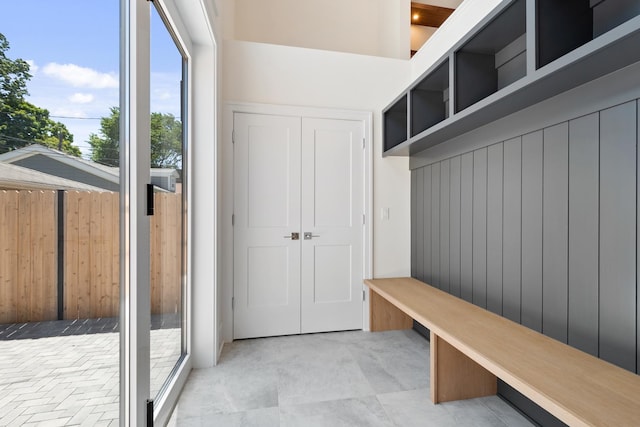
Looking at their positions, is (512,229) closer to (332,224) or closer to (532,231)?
(532,231)

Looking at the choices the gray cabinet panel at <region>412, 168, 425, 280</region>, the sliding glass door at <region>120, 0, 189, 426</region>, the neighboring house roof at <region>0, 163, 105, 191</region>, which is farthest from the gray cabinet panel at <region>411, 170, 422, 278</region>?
the neighboring house roof at <region>0, 163, 105, 191</region>

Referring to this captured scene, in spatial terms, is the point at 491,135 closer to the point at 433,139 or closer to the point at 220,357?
the point at 433,139

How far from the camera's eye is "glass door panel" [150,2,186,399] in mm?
1527

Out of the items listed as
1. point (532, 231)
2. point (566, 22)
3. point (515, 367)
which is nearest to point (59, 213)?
point (515, 367)

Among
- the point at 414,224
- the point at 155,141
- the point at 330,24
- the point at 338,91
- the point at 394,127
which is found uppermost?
the point at 330,24

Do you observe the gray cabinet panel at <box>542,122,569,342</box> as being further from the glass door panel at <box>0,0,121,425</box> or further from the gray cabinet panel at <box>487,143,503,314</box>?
the glass door panel at <box>0,0,121,425</box>

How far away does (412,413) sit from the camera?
169 centimetres

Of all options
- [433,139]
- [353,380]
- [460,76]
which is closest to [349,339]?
[353,380]

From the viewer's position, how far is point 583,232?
4.59 feet

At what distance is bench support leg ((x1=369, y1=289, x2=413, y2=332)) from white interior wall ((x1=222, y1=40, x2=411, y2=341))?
0.25 metres

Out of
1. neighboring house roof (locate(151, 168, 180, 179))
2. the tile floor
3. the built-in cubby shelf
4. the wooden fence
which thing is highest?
the built-in cubby shelf

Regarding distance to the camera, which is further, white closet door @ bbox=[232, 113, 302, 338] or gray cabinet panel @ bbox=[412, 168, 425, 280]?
gray cabinet panel @ bbox=[412, 168, 425, 280]

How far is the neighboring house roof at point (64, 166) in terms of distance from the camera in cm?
68

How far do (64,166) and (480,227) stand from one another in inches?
86.8
